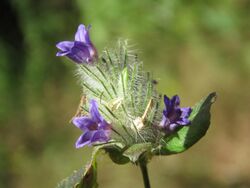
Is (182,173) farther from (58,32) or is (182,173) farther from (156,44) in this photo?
(58,32)

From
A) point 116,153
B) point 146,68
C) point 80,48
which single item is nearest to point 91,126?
point 116,153

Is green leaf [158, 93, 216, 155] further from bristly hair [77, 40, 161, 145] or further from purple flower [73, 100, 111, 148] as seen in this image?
purple flower [73, 100, 111, 148]

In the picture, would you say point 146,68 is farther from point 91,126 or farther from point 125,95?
point 91,126

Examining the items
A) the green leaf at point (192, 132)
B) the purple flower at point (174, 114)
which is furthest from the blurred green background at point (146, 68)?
the purple flower at point (174, 114)

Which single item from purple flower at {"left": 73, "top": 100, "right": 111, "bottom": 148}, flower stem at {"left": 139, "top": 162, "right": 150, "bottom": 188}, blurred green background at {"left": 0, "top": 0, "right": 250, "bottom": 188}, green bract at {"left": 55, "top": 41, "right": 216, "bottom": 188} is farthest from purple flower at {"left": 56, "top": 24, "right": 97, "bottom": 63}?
blurred green background at {"left": 0, "top": 0, "right": 250, "bottom": 188}

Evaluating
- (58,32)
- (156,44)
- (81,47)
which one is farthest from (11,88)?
(81,47)

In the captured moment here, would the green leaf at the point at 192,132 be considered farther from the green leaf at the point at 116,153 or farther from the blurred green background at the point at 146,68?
the blurred green background at the point at 146,68
